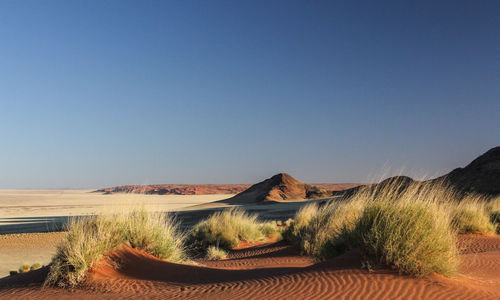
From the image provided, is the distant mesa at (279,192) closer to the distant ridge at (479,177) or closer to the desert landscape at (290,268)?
the distant ridge at (479,177)

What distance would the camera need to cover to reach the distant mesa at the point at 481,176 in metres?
33.6

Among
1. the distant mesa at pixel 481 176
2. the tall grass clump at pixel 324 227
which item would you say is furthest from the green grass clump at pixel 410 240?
the distant mesa at pixel 481 176

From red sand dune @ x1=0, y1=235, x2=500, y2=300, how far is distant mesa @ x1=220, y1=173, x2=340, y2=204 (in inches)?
2050

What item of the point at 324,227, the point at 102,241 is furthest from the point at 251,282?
the point at 324,227

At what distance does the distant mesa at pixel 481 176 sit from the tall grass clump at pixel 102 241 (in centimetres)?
2885

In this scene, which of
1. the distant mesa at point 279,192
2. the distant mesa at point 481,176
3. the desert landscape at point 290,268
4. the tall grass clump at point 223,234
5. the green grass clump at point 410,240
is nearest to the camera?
the desert landscape at point 290,268

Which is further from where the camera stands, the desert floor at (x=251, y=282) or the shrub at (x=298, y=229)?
the shrub at (x=298, y=229)

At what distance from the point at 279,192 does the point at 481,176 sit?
34.5m

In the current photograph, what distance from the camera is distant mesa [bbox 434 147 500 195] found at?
33.6m

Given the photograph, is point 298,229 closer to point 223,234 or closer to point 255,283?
point 223,234

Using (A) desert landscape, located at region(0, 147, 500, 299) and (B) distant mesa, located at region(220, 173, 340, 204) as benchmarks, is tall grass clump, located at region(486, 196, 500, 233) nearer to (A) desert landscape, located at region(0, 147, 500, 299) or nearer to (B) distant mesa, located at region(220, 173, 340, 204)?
(A) desert landscape, located at region(0, 147, 500, 299)

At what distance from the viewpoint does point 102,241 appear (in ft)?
26.4

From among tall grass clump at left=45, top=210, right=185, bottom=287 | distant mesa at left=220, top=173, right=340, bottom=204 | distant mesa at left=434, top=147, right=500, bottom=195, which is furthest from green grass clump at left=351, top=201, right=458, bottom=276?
distant mesa at left=220, top=173, right=340, bottom=204

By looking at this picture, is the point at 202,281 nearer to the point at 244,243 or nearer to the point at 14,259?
the point at 244,243
